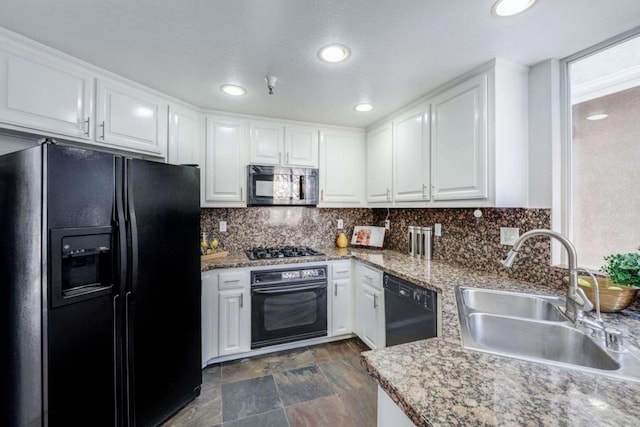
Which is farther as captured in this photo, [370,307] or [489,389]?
[370,307]

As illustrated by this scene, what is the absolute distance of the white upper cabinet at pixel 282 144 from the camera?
2670 millimetres

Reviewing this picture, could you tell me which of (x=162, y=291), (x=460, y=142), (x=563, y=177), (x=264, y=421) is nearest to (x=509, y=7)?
(x=460, y=142)

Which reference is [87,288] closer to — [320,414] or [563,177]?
[320,414]

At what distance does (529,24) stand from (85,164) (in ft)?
7.24

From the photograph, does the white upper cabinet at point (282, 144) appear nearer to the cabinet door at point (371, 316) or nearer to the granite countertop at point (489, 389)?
the cabinet door at point (371, 316)

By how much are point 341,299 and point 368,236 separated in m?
0.85

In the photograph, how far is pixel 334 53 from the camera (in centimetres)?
158

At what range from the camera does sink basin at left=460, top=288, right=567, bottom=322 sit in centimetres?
139

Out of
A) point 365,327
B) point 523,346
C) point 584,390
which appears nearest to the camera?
point 584,390

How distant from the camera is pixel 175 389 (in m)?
1.73

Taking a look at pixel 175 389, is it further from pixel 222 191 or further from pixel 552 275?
pixel 552 275

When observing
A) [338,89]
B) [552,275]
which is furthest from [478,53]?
[552,275]

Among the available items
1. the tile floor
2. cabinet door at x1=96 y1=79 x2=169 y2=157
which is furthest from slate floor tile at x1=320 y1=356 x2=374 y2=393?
cabinet door at x1=96 y1=79 x2=169 y2=157

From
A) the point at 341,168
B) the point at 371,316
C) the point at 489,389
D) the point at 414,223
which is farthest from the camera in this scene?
the point at 341,168
